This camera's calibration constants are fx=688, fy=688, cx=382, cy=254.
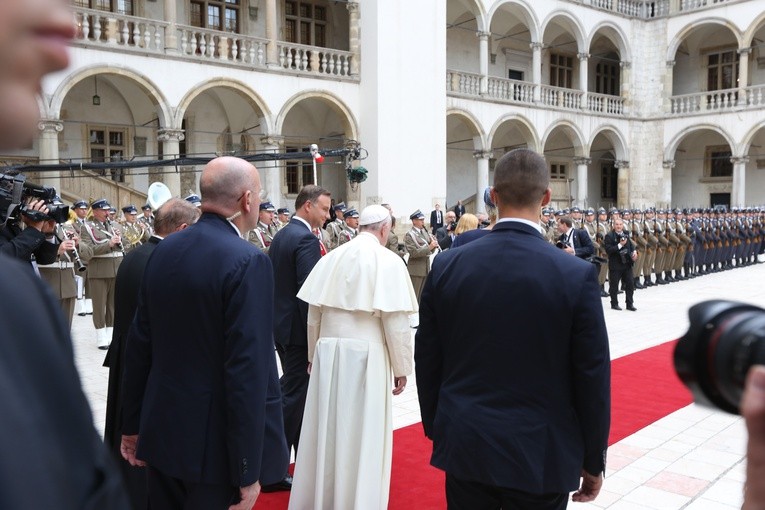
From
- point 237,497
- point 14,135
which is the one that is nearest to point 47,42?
point 14,135

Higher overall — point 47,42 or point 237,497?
point 47,42

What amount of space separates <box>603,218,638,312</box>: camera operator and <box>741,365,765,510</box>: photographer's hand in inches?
497

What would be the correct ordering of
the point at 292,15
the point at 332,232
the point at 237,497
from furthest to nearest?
the point at 292,15, the point at 332,232, the point at 237,497

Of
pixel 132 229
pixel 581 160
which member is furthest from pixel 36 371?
pixel 581 160

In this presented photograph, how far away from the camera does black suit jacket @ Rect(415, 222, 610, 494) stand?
→ 2.38 metres

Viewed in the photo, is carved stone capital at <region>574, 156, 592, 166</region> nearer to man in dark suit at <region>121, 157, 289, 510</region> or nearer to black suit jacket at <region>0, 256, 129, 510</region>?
man in dark suit at <region>121, 157, 289, 510</region>

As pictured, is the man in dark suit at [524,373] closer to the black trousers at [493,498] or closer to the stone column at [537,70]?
the black trousers at [493,498]

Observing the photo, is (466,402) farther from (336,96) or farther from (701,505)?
(336,96)

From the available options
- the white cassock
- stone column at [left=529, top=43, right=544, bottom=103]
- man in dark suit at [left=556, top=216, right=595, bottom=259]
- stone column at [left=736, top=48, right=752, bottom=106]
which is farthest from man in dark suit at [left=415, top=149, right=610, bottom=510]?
stone column at [left=736, top=48, right=752, bottom=106]

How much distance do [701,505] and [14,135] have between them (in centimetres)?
450

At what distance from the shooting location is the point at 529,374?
2.42m

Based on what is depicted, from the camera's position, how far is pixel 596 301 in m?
2.44

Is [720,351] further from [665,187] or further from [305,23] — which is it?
[665,187]

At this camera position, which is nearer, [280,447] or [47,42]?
[47,42]
